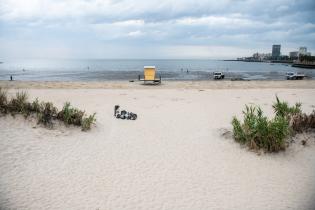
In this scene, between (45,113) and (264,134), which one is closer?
(264,134)

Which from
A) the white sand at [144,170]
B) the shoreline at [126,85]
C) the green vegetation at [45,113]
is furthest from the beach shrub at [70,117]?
the shoreline at [126,85]

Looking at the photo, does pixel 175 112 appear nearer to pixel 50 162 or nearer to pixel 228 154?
pixel 228 154

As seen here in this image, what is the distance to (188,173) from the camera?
192 inches

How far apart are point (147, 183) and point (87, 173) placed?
1080 mm

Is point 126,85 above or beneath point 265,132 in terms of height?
above

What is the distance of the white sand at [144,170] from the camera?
13.1 feet

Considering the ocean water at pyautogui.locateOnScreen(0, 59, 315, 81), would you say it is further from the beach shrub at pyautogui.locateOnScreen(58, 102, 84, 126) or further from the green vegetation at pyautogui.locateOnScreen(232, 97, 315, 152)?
the green vegetation at pyautogui.locateOnScreen(232, 97, 315, 152)

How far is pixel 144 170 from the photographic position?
4.96 meters

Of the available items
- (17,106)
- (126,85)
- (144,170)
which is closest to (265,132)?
(144,170)

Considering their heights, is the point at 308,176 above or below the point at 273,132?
below

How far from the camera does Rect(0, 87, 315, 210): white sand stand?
3.99 meters

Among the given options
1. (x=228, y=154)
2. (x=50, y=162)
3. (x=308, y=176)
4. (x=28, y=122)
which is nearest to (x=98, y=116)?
(x=28, y=122)

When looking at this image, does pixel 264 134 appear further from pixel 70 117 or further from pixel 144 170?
pixel 70 117

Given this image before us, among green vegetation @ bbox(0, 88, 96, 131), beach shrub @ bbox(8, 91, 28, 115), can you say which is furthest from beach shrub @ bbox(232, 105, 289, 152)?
beach shrub @ bbox(8, 91, 28, 115)
